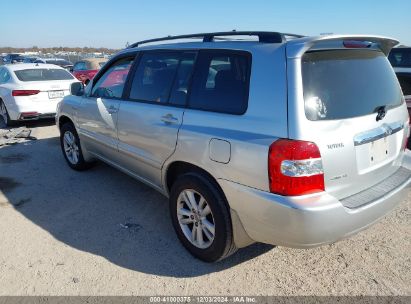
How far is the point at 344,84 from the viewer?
253 cm

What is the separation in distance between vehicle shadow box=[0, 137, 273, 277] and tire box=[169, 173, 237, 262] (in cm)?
14

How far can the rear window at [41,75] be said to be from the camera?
8.66 m

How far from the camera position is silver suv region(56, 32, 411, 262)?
230 cm

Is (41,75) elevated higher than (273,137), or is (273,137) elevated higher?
(41,75)

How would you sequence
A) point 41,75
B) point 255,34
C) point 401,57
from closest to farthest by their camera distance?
point 255,34
point 401,57
point 41,75

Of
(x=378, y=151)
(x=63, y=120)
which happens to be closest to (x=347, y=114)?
(x=378, y=151)

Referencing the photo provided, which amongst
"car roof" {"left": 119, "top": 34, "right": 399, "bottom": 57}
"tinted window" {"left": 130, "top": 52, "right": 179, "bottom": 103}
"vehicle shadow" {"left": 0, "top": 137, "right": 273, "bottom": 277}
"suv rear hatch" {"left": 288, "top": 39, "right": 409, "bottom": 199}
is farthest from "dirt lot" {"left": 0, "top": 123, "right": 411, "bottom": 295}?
"car roof" {"left": 119, "top": 34, "right": 399, "bottom": 57}

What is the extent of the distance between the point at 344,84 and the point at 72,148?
4196 mm

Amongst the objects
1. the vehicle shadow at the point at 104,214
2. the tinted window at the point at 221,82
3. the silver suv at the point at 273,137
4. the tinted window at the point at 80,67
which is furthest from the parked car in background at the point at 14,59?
the tinted window at the point at 221,82

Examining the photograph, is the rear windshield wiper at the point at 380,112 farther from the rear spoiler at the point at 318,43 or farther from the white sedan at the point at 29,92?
the white sedan at the point at 29,92

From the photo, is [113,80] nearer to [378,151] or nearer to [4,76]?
[378,151]

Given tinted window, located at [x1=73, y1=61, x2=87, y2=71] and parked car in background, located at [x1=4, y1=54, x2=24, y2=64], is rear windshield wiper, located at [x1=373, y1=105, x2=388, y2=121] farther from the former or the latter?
parked car in background, located at [x1=4, y1=54, x2=24, y2=64]

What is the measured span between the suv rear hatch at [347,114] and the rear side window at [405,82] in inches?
105

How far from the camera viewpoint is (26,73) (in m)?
8.77
